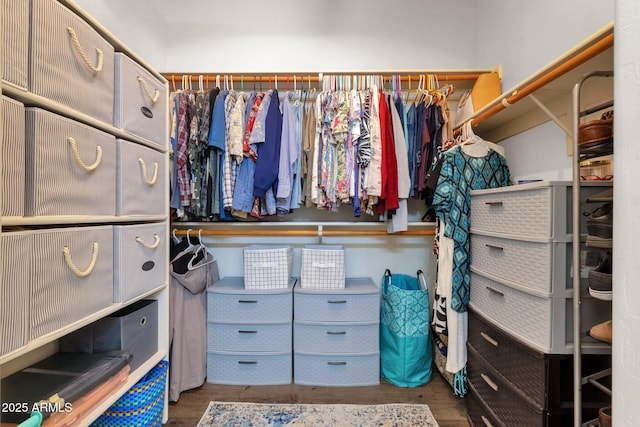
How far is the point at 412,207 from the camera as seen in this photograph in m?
2.09

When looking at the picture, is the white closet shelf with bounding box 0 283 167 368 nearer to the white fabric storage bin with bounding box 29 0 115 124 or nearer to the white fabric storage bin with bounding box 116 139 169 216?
the white fabric storage bin with bounding box 116 139 169 216

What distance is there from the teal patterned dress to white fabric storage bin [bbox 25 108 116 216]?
142 centimetres

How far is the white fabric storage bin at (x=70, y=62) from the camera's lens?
74 centimetres

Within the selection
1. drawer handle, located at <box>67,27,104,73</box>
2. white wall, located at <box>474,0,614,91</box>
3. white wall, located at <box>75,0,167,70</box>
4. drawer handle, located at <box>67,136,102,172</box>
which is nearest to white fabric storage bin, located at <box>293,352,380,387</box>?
drawer handle, located at <box>67,136,102,172</box>

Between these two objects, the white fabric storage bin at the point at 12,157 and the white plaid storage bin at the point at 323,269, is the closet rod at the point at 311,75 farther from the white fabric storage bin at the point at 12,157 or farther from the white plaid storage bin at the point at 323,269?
the white fabric storage bin at the point at 12,157

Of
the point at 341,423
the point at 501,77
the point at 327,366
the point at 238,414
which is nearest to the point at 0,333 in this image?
the point at 238,414

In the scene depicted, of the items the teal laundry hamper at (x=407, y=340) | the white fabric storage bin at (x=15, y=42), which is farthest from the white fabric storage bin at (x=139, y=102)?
the teal laundry hamper at (x=407, y=340)

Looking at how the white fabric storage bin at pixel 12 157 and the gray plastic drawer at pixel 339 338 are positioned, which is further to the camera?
the gray plastic drawer at pixel 339 338

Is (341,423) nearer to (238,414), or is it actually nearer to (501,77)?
(238,414)

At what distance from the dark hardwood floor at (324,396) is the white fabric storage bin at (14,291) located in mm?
1093

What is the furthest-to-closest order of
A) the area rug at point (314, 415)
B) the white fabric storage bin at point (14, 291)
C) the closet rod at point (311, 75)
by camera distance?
1. the closet rod at point (311, 75)
2. the area rug at point (314, 415)
3. the white fabric storage bin at point (14, 291)

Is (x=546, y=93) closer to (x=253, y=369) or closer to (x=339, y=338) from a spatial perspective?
(x=339, y=338)

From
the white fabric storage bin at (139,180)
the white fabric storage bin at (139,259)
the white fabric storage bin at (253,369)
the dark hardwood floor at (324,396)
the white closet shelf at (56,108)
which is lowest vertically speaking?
the dark hardwood floor at (324,396)

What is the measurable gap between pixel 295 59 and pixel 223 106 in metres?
0.71
